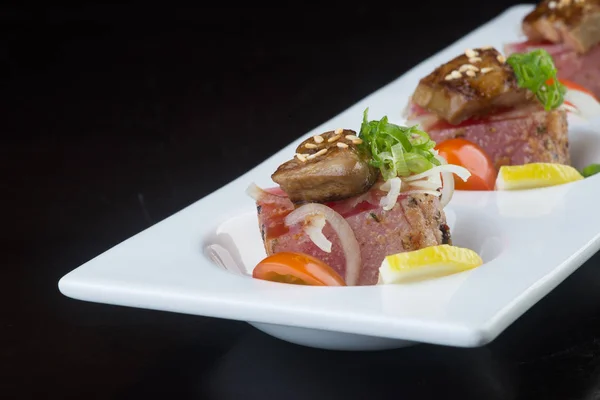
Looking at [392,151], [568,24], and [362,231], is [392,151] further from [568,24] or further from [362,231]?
[568,24]

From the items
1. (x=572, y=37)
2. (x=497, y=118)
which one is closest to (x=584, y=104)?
(x=572, y=37)

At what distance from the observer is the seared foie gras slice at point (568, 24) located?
6754 mm

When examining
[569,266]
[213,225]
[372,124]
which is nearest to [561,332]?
[569,266]

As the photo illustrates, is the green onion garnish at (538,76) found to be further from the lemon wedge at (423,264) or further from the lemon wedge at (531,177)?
the lemon wedge at (423,264)

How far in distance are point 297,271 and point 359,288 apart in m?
0.36

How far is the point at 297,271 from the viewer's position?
4488 mm

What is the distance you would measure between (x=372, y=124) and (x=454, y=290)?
0.88 metres

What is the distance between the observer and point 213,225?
5086 mm

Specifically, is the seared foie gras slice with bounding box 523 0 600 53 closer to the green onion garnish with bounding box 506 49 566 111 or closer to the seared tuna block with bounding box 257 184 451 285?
the green onion garnish with bounding box 506 49 566 111

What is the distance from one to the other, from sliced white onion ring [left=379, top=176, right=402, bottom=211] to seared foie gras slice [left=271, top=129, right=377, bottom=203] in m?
0.07

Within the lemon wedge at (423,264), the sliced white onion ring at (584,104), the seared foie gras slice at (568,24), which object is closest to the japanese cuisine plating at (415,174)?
the lemon wedge at (423,264)

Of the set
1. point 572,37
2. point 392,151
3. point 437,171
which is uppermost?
point 392,151

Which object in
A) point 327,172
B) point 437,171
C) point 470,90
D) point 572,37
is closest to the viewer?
point 327,172

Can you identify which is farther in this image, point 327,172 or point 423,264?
point 327,172
